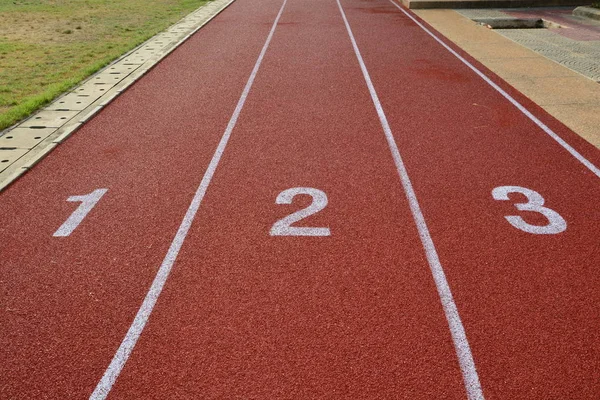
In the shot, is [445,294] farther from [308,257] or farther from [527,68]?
[527,68]

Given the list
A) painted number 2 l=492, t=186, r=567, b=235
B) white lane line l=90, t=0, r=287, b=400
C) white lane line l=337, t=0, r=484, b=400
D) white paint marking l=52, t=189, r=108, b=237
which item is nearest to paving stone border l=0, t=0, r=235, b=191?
white paint marking l=52, t=189, r=108, b=237

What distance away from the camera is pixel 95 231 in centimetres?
526

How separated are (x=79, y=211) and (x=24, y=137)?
2.60m

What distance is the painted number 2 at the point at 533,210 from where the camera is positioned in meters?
5.18

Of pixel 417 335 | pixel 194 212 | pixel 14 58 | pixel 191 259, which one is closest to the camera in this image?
pixel 417 335

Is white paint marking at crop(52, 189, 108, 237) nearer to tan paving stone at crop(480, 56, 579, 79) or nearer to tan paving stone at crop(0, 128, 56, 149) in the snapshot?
tan paving stone at crop(0, 128, 56, 149)

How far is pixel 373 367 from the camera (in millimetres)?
3598

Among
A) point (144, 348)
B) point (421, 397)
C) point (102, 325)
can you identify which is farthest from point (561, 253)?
point (102, 325)

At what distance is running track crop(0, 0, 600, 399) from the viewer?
3600 mm

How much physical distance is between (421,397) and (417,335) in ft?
1.93

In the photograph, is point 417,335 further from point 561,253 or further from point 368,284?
point 561,253

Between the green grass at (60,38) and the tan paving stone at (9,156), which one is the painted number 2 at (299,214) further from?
the green grass at (60,38)

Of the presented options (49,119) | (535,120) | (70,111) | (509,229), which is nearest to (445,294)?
(509,229)

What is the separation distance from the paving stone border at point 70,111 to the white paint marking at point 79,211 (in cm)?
104
